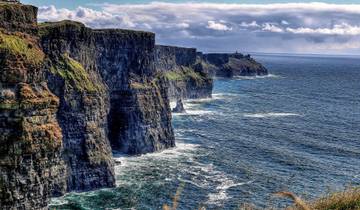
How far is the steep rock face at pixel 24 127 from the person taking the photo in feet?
171

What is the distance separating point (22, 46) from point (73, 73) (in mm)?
24889

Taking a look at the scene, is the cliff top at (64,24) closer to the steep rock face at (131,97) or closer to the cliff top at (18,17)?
the steep rock face at (131,97)

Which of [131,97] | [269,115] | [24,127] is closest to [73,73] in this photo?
[131,97]

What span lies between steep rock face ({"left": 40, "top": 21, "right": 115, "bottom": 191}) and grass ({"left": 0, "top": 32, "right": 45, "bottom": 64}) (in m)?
18.3

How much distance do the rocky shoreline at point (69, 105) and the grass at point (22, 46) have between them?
0.15 m

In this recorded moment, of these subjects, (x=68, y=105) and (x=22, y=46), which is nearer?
Result: (x=22, y=46)

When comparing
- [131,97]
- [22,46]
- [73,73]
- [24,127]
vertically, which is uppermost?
[22,46]

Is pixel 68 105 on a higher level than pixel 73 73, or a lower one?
lower

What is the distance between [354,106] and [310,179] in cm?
11488

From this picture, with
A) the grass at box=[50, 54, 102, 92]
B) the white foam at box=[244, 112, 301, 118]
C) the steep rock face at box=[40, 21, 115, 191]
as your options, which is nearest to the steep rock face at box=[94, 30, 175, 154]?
the steep rock face at box=[40, 21, 115, 191]

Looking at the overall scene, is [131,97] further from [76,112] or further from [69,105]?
[69,105]

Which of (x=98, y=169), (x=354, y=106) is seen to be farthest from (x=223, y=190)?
(x=354, y=106)

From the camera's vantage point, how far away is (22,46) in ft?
193

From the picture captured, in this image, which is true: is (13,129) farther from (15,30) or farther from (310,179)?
(310,179)
